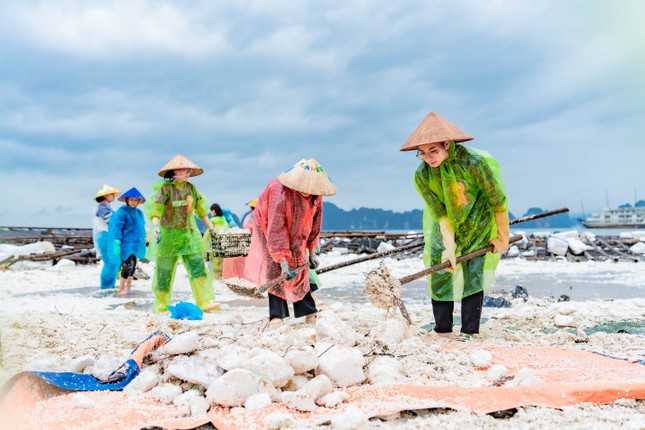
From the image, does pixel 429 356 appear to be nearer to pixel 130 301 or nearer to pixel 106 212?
pixel 130 301

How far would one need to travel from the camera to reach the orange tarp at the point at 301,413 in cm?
246

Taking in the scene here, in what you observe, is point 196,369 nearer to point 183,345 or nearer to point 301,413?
point 183,345

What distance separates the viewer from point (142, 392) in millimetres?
2834

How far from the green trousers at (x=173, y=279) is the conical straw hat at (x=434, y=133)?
10.2ft

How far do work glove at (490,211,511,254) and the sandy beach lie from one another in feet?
2.35

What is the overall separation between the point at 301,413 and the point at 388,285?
1669 millimetres

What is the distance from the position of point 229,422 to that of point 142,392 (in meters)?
0.65

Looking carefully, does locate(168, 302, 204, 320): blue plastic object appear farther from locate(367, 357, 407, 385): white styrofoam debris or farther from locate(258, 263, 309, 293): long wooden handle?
locate(367, 357, 407, 385): white styrofoam debris

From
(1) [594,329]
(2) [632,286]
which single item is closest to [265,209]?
(1) [594,329]

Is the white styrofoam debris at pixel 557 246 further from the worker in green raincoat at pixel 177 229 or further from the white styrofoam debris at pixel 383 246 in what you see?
the worker in green raincoat at pixel 177 229

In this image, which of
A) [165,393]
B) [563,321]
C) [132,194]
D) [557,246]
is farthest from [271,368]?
[557,246]

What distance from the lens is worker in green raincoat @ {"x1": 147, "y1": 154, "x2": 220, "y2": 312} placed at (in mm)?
5953

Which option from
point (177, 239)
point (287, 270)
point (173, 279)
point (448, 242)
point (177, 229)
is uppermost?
point (177, 229)

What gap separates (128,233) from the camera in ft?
25.9
